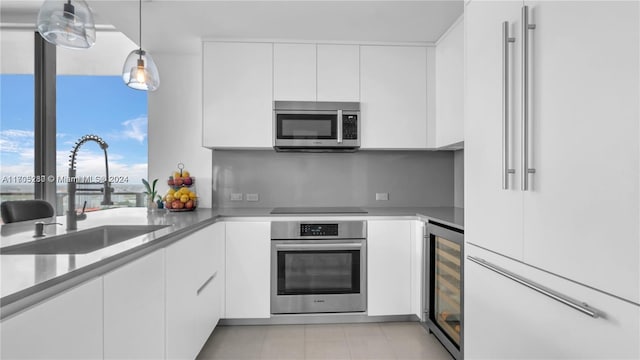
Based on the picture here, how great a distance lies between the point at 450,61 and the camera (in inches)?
99.3

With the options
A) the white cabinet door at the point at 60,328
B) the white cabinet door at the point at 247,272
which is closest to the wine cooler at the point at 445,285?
the white cabinet door at the point at 247,272

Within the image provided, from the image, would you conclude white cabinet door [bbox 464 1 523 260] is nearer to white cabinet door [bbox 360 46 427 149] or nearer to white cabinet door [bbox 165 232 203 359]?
white cabinet door [bbox 360 46 427 149]

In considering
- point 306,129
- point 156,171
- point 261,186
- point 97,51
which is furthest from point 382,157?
point 97,51

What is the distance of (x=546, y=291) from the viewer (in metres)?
1.10

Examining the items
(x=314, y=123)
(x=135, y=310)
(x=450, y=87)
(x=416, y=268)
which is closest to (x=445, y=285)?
(x=416, y=268)

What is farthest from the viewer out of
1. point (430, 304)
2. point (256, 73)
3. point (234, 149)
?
point (234, 149)

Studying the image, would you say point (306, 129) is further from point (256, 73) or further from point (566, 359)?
point (566, 359)

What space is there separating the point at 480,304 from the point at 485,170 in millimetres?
631

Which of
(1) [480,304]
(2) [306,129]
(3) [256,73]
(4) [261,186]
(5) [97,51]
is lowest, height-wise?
(1) [480,304]

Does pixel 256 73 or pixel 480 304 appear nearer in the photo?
pixel 480 304

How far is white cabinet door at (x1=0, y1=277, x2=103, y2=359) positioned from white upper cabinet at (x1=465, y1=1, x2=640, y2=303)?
1426 millimetres

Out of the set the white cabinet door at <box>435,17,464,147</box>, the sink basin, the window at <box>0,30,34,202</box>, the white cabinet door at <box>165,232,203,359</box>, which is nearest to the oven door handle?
the white cabinet door at <box>165,232,203,359</box>

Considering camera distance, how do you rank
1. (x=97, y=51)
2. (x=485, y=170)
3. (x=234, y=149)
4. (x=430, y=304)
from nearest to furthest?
(x=485, y=170)
(x=430, y=304)
(x=234, y=149)
(x=97, y=51)

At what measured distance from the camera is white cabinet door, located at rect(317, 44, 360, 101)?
A: 2752 mm
